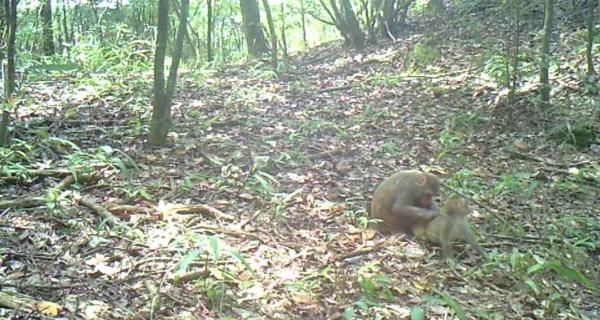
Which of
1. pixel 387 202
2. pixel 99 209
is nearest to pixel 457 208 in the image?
pixel 387 202

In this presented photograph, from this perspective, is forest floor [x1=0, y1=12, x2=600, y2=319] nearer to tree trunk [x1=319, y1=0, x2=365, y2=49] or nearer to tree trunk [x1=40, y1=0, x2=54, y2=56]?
tree trunk [x1=40, y1=0, x2=54, y2=56]

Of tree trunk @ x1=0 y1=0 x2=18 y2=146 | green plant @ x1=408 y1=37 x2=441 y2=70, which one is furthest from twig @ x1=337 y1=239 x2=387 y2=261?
green plant @ x1=408 y1=37 x2=441 y2=70

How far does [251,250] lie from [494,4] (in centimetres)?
1037

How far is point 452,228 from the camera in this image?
15.6 ft

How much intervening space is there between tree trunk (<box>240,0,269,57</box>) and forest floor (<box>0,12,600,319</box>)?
4.11m

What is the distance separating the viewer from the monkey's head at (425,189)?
511 cm

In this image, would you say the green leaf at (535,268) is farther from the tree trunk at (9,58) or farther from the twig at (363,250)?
the tree trunk at (9,58)

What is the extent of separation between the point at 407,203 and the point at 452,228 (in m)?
0.46

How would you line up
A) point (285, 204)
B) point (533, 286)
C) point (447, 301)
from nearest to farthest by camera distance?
point (447, 301) → point (533, 286) → point (285, 204)

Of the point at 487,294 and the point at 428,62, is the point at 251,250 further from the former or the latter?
the point at 428,62

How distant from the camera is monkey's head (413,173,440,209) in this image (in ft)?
16.8

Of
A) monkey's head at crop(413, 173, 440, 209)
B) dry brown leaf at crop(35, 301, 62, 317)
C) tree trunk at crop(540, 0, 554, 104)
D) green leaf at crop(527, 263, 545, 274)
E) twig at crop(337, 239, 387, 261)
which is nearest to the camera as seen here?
dry brown leaf at crop(35, 301, 62, 317)

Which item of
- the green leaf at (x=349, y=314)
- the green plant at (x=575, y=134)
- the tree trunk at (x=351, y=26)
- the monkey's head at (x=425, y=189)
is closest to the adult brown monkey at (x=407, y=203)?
the monkey's head at (x=425, y=189)

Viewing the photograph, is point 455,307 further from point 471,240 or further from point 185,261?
point 185,261
